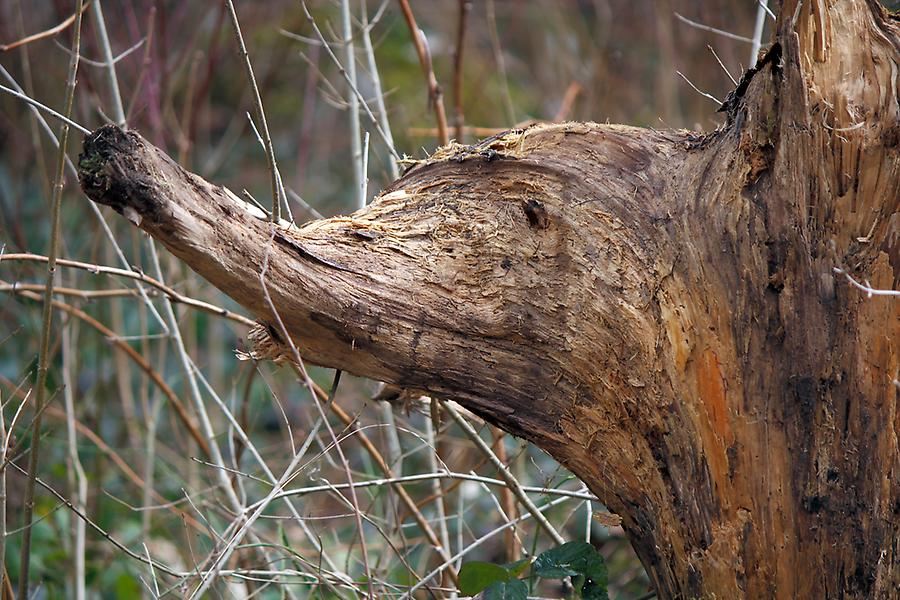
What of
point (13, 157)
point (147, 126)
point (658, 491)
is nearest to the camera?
point (658, 491)

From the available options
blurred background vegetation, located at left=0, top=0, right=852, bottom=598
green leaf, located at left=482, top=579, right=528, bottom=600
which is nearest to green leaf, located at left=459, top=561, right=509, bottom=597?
green leaf, located at left=482, top=579, right=528, bottom=600

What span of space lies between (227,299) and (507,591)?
270 centimetres

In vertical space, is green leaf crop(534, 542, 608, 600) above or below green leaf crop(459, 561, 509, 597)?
above

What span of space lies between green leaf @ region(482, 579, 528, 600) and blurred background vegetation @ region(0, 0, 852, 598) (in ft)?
0.59

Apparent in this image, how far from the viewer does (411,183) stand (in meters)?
1.49

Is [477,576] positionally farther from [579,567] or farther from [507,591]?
[579,567]

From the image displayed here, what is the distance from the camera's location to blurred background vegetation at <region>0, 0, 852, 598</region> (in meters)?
2.30

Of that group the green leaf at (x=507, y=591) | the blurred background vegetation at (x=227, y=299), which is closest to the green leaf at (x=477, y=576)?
the green leaf at (x=507, y=591)

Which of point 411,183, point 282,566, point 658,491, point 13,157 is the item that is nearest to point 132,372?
point 13,157

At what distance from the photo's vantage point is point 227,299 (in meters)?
3.80

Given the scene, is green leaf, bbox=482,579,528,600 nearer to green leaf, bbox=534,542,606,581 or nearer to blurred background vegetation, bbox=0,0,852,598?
green leaf, bbox=534,542,606,581

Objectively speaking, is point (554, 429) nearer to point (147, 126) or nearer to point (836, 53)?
point (836, 53)

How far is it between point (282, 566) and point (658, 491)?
142cm

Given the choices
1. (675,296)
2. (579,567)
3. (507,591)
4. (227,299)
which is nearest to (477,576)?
(507,591)
